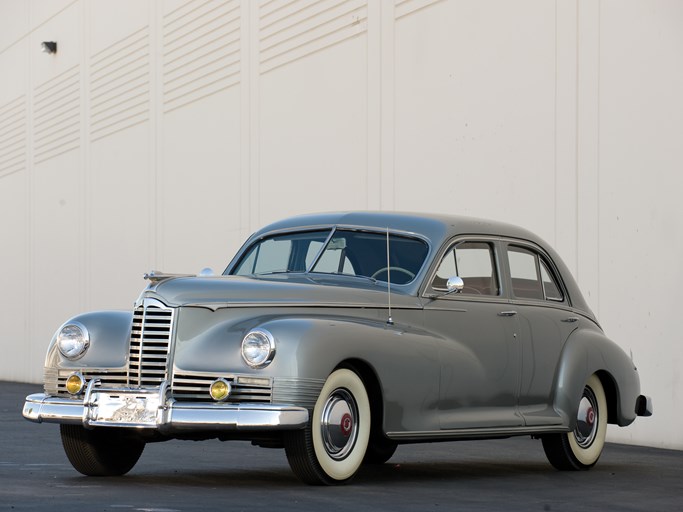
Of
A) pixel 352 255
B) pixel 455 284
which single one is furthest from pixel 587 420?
pixel 352 255

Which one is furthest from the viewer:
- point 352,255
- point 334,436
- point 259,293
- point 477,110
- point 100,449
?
point 477,110

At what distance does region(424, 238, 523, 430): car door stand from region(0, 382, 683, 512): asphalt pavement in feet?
1.59

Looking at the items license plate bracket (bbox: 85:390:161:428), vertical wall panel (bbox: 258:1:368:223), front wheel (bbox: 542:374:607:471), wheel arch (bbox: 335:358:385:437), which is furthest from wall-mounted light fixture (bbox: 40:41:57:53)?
wheel arch (bbox: 335:358:385:437)

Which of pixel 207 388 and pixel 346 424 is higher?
pixel 207 388

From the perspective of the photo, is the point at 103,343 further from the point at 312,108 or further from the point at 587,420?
the point at 312,108

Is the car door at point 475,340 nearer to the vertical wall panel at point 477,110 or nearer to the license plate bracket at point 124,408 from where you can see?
the license plate bracket at point 124,408

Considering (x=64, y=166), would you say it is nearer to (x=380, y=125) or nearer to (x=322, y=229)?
(x=380, y=125)

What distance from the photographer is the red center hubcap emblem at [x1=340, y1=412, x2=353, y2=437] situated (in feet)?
26.1

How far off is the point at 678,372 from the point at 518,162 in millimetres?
3146

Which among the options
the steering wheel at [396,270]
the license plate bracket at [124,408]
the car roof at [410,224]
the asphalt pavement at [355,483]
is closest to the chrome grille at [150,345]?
the license plate bracket at [124,408]

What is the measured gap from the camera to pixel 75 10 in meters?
29.3

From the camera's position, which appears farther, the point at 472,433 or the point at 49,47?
the point at 49,47

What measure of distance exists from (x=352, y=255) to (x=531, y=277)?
5.65 feet

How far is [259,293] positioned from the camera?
8.15 metres
